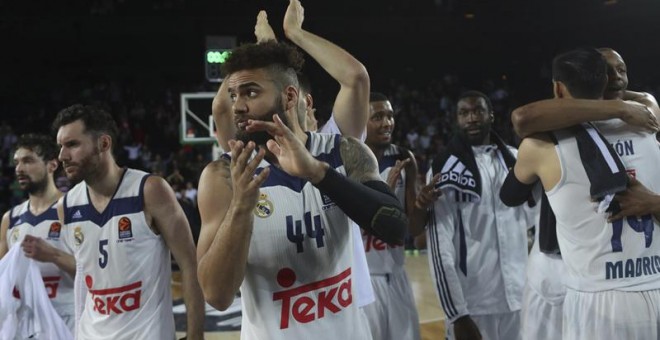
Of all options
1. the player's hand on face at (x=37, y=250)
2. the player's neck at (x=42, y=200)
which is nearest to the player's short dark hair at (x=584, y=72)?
the player's hand on face at (x=37, y=250)

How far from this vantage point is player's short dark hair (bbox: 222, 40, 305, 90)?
248 centimetres

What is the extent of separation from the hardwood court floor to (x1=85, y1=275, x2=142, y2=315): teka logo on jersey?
418 centimetres

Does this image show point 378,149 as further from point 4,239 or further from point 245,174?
point 4,239

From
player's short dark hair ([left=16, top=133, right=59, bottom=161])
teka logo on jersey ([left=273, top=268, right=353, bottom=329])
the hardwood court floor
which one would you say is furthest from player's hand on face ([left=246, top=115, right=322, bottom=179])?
the hardwood court floor

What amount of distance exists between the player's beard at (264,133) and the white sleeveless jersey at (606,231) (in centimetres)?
143

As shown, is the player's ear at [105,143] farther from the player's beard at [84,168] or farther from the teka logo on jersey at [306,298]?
the teka logo on jersey at [306,298]

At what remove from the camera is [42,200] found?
16.8 ft

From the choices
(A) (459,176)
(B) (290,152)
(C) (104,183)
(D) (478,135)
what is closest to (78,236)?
(C) (104,183)

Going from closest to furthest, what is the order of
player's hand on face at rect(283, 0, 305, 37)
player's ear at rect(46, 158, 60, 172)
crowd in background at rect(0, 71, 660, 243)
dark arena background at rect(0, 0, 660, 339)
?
player's hand on face at rect(283, 0, 305, 37)
player's ear at rect(46, 158, 60, 172)
crowd in background at rect(0, 71, 660, 243)
dark arena background at rect(0, 0, 660, 339)

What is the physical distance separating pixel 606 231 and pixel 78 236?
2834 mm

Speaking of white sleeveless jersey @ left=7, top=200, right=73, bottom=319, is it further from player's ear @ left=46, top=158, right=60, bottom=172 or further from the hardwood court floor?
the hardwood court floor

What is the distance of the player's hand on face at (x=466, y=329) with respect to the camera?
4403 mm

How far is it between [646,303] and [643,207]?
436 millimetres

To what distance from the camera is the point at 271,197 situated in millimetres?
2488
